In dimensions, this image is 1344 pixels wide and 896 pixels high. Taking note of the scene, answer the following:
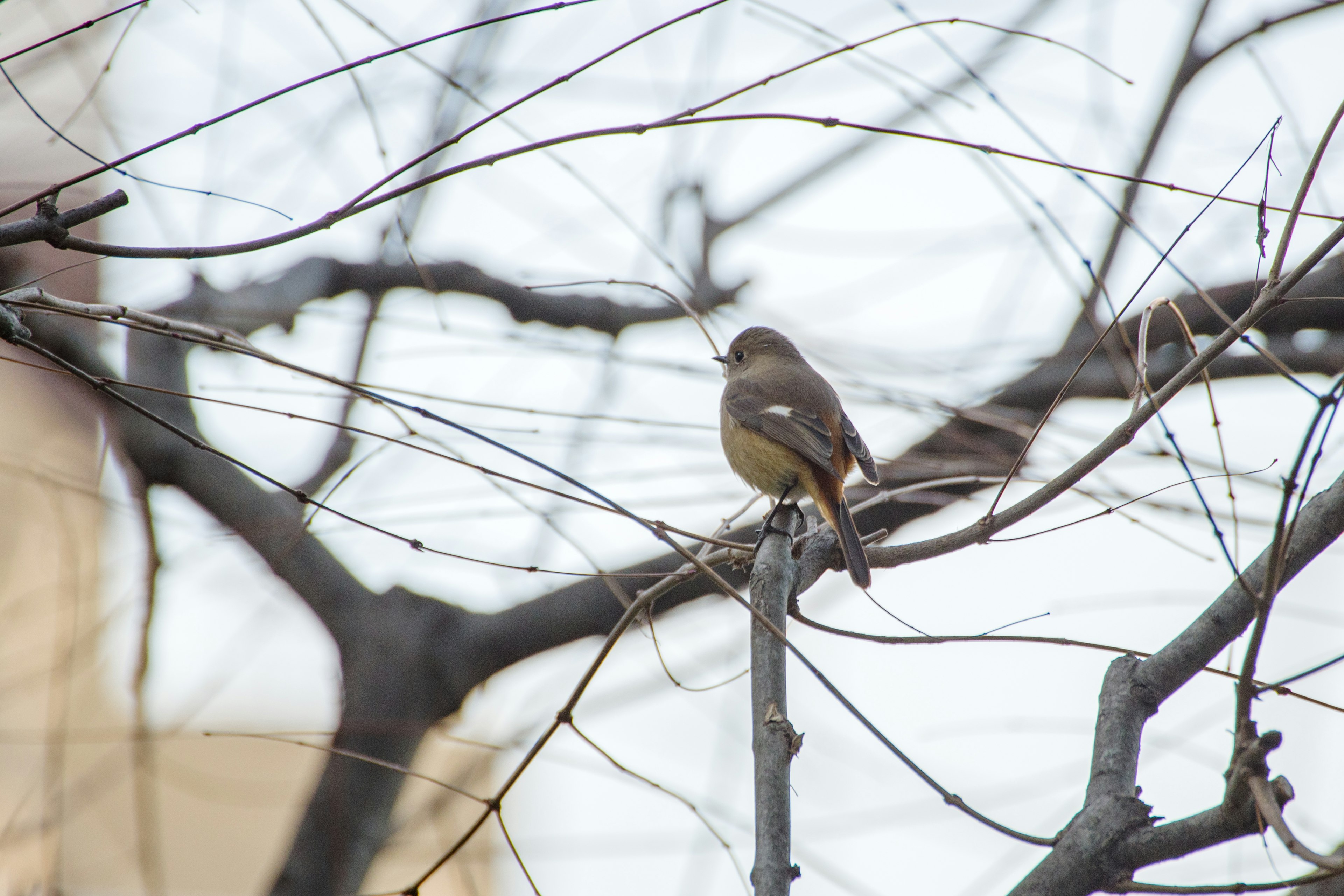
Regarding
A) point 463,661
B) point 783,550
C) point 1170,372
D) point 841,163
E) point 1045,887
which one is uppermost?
point 841,163

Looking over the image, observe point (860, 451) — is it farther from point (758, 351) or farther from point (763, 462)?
point (758, 351)

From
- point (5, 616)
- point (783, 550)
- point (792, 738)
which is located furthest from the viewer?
point (5, 616)

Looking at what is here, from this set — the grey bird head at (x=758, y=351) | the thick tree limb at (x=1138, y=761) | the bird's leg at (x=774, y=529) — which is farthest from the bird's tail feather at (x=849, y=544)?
the grey bird head at (x=758, y=351)

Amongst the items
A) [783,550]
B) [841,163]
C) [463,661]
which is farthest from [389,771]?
[841,163]

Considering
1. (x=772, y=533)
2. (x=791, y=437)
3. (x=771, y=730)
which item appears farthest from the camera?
(x=791, y=437)

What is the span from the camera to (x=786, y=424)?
4.02 metres

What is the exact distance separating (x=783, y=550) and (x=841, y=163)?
3.37 metres

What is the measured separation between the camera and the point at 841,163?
206 inches

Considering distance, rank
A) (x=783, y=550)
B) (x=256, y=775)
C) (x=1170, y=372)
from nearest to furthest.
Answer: (x=783, y=550), (x=1170, y=372), (x=256, y=775)

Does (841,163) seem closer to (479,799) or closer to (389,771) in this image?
(389,771)

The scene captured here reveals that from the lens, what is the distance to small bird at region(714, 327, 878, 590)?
3650 millimetres

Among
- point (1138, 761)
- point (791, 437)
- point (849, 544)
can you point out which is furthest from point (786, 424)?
point (1138, 761)

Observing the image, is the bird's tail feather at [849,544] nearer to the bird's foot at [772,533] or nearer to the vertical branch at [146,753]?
the bird's foot at [772,533]

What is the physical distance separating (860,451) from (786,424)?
325 mm
